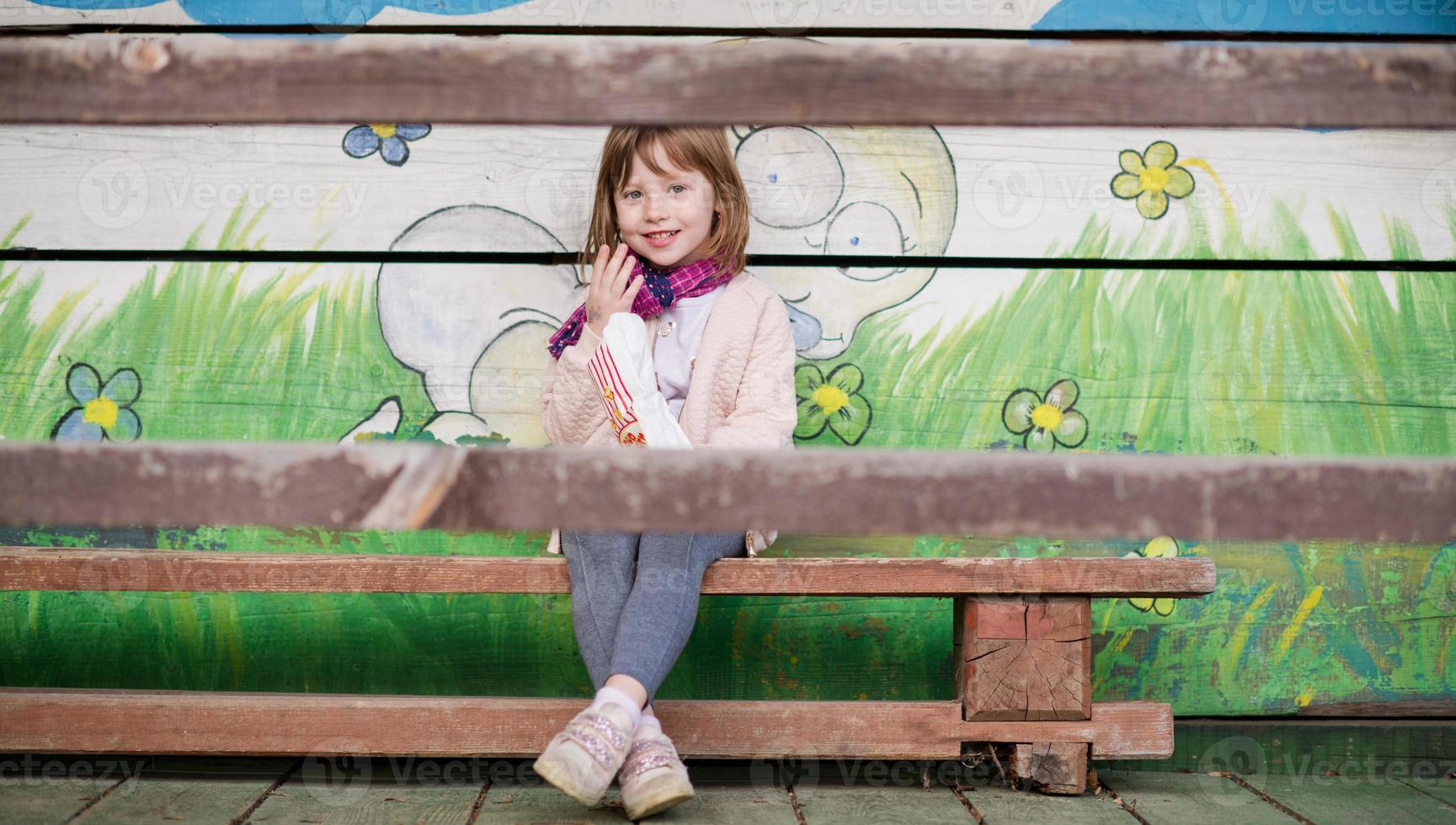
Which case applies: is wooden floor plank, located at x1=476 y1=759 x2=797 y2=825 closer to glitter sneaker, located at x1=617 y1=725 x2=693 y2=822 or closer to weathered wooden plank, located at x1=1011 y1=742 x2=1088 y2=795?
glitter sneaker, located at x1=617 y1=725 x2=693 y2=822

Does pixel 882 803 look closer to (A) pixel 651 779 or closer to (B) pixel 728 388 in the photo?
(A) pixel 651 779

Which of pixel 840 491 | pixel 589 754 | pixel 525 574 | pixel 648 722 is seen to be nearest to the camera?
pixel 840 491

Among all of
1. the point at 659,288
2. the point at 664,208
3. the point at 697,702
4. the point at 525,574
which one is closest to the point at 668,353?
the point at 659,288

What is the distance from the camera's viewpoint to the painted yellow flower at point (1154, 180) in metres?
1.88

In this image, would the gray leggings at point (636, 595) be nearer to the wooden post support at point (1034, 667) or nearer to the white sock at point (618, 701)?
the white sock at point (618, 701)

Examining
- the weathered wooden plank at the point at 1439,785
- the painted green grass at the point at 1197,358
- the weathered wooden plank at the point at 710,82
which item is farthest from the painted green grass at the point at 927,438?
the weathered wooden plank at the point at 710,82

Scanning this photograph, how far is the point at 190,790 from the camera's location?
1.53 meters

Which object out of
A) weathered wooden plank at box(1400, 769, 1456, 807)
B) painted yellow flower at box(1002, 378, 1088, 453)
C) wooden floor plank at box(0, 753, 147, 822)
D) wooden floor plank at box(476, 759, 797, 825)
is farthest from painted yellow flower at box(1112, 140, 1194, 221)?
wooden floor plank at box(0, 753, 147, 822)

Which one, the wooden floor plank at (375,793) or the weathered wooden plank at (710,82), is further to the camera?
the wooden floor plank at (375,793)

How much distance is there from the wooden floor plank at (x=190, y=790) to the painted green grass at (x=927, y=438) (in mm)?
180

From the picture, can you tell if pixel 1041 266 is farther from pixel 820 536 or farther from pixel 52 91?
pixel 52 91

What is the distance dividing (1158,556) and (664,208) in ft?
3.37

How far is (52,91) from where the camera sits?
85 centimetres

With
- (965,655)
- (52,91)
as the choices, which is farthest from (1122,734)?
(52,91)
